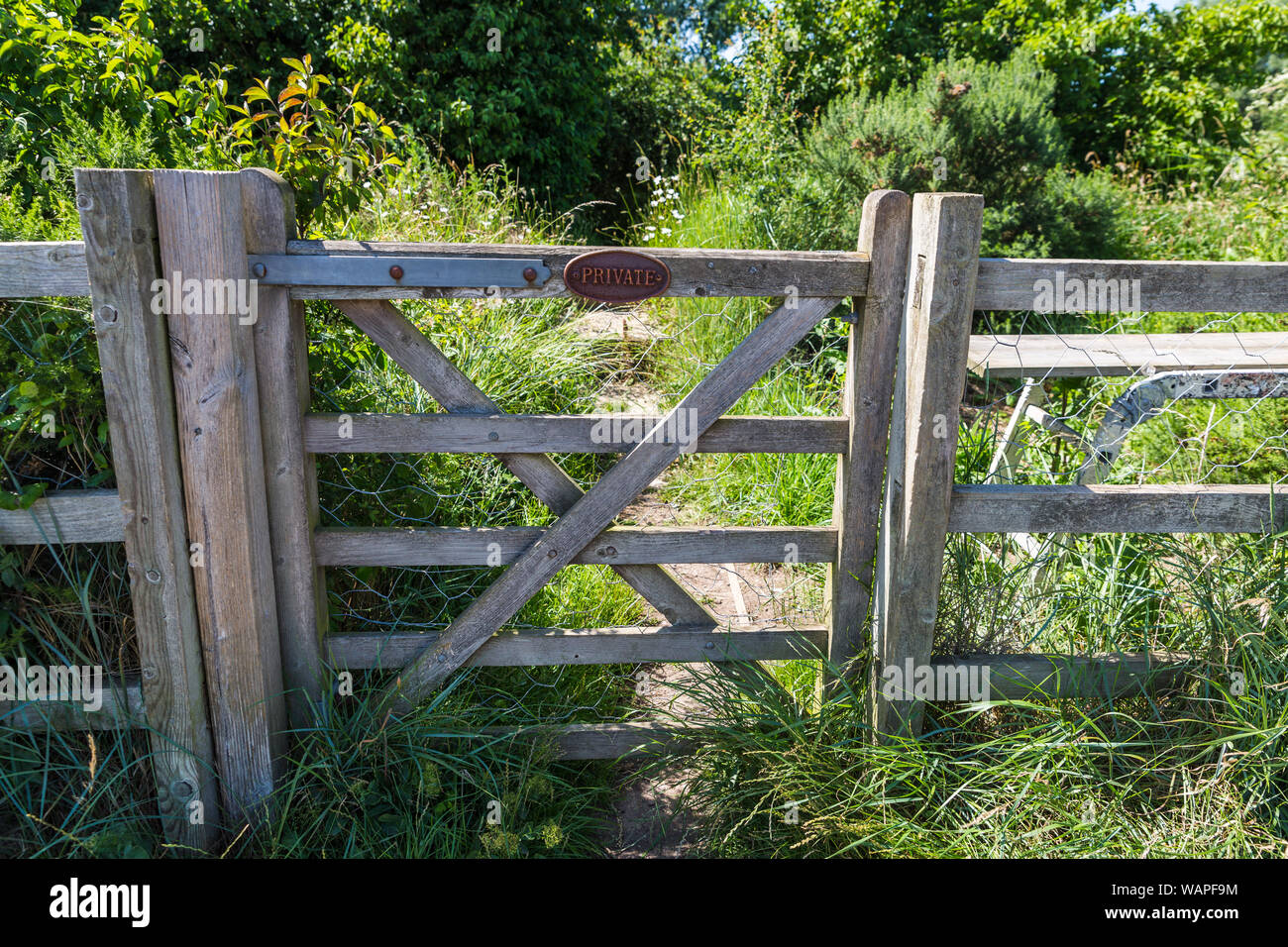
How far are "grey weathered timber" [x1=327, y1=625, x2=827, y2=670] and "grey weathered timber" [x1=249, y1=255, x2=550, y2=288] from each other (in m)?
1.07

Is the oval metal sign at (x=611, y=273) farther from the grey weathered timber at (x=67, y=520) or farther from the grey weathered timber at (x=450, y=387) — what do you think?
the grey weathered timber at (x=67, y=520)

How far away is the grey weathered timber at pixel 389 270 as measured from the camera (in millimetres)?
2291

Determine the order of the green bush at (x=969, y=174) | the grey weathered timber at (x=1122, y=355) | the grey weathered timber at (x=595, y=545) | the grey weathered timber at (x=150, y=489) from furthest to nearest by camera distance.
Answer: the green bush at (x=969, y=174) < the grey weathered timber at (x=1122, y=355) < the grey weathered timber at (x=595, y=545) < the grey weathered timber at (x=150, y=489)

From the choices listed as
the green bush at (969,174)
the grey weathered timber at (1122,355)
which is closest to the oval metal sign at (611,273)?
the grey weathered timber at (1122,355)

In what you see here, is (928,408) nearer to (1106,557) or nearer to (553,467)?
(553,467)

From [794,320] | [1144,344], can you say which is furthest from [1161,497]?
[1144,344]

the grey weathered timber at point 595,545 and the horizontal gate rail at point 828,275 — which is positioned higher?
the horizontal gate rail at point 828,275

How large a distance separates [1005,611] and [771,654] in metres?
0.78

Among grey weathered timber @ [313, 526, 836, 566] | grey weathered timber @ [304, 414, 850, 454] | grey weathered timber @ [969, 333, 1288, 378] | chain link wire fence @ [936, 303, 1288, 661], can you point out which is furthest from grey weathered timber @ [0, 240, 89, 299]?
grey weathered timber @ [969, 333, 1288, 378]

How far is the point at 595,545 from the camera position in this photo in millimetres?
2631

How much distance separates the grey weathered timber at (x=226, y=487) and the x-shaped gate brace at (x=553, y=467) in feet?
1.09

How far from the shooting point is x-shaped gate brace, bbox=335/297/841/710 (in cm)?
245

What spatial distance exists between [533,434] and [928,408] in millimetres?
1101

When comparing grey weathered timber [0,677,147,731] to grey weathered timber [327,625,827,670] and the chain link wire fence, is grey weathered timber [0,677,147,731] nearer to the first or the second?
grey weathered timber [327,625,827,670]
